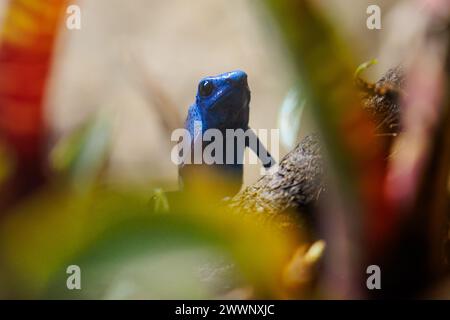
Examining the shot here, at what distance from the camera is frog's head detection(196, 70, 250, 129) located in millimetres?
1347

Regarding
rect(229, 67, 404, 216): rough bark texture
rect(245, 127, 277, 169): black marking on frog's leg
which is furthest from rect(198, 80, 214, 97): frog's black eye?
rect(229, 67, 404, 216): rough bark texture

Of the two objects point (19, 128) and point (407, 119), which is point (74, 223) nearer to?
point (19, 128)

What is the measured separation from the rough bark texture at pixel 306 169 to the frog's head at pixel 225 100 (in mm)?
167

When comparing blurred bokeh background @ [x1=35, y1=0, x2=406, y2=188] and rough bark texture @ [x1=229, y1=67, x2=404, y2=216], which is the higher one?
blurred bokeh background @ [x1=35, y1=0, x2=406, y2=188]

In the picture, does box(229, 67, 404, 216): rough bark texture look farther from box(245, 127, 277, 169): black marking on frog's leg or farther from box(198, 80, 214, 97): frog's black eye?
box(198, 80, 214, 97): frog's black eye

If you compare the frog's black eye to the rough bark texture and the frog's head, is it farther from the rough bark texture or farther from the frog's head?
the rough bark texture

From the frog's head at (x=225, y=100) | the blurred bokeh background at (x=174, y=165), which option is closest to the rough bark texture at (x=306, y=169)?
the blurred bokeh background at (x=174, y=165)

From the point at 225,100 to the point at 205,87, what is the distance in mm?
56

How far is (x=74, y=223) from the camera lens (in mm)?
1307

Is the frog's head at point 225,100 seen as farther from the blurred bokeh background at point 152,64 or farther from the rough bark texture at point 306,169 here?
the rough bark texture at point 306,169

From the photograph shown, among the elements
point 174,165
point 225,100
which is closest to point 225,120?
point 225,100

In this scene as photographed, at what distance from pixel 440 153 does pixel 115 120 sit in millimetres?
722

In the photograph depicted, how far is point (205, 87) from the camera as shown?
53.5 inches

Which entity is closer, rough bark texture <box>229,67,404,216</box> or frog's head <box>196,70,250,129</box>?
rough bark texture <box>229,67,404,216</box>
